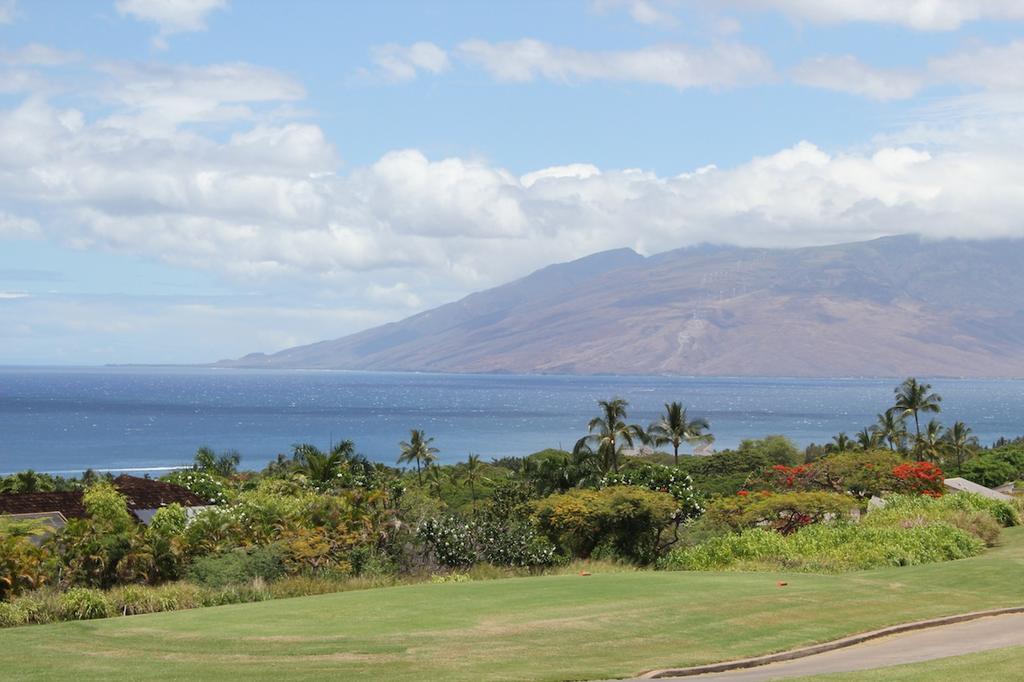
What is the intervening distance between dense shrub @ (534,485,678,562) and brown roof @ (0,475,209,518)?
663 inches

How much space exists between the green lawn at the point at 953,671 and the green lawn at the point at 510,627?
307 cm

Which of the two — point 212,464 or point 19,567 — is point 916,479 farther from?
point 212,464

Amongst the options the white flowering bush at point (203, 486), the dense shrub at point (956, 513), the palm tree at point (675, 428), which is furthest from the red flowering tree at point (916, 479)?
the palm tree at point (675, 428)

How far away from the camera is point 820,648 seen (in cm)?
1838

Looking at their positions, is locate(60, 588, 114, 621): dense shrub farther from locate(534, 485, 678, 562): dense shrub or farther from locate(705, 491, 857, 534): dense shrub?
locate(705, 491, 857, 534): dense shrub

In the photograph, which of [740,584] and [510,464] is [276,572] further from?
[510,464]

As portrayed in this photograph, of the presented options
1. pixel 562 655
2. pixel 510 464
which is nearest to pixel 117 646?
pixel 562 655

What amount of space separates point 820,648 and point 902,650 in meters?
1.24

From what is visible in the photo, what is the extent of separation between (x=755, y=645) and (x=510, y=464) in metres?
100

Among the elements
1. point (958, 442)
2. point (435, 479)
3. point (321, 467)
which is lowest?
point (435, 479)

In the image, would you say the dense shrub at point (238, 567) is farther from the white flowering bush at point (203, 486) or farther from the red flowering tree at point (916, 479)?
the red flowering tree at point (916, 479)

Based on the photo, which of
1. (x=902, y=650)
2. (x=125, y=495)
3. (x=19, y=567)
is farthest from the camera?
(x=125, y=495)

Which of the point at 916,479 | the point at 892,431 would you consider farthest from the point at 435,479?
the point at 916,479

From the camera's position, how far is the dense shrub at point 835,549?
2914 centimetres
